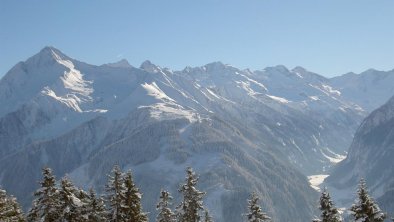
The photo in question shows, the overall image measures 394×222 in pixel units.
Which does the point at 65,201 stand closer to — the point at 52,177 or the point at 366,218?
the point at 52,177

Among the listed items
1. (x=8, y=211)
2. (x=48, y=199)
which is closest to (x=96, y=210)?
(x=48, y=199)

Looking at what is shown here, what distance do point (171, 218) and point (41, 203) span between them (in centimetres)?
1746

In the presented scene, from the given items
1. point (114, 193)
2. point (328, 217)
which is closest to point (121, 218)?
point (114, 193)

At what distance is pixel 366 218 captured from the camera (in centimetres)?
4050

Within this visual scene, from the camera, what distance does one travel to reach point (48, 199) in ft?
144

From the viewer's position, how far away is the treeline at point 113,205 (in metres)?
40.8

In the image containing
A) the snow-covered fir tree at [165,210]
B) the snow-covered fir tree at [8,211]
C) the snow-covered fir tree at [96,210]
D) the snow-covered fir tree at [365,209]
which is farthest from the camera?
the snow-covered fir tree at [165,210]

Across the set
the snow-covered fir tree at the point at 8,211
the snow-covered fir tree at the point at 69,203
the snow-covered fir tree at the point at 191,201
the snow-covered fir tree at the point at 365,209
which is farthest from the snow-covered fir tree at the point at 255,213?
the snow-covered fir tree at the point at 8,211

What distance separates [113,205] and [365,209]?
67.4ft

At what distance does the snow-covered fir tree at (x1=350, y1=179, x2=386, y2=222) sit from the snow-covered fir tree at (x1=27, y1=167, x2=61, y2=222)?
22.4 m

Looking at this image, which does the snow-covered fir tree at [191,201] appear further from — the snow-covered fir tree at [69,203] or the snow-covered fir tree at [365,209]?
the snow-covered fir tree at [365,209]

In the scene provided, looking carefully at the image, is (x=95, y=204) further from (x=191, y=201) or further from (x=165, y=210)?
(x=165, y=210)

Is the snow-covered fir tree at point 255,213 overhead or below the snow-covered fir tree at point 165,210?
below

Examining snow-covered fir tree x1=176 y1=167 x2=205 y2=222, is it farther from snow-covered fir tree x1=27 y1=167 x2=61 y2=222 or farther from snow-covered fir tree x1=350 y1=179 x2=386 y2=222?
snow-covered fir tree x1=350 y1=179 x2=386 y2=222
